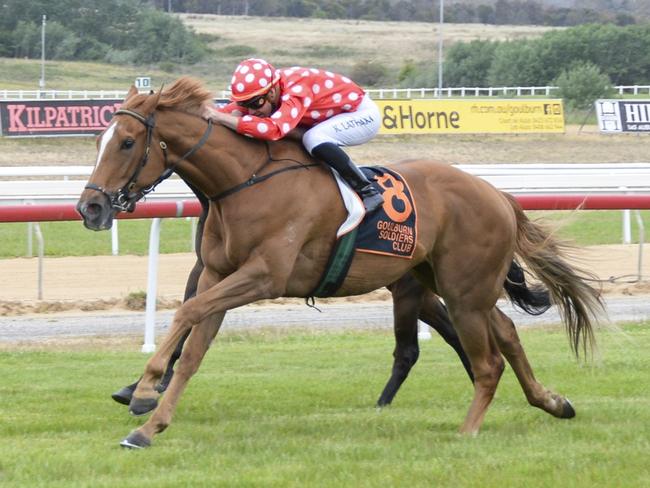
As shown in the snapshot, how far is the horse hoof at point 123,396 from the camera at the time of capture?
6289mm

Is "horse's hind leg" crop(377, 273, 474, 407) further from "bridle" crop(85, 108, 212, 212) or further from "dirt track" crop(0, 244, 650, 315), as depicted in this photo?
"dirt track" crop(0, 244, 650, 315)

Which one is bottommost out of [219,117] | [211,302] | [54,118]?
[54,118]

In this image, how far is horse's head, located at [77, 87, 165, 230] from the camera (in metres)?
5.36

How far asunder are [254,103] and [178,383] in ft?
4.66

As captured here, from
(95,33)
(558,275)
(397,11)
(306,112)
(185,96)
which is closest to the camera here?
(185,96)

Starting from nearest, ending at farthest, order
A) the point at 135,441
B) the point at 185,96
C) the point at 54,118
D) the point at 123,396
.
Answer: the point at 135,441, the point at 185,96, the point at 123,396, the point at 54,118

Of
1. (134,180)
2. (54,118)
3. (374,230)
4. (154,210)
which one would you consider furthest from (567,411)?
(54,118)

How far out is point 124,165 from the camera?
5.45 m

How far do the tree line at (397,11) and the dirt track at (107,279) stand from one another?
333ft

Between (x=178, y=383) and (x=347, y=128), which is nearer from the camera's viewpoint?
(x=178, y=383)

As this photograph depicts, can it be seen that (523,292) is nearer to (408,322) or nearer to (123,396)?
(408,322)

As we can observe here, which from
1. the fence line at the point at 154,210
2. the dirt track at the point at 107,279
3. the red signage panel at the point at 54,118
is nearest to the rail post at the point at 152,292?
the fence line at the point at 154,210

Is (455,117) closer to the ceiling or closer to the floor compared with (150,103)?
closer to the floor

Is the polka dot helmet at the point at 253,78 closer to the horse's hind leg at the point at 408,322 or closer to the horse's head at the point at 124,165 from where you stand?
the horse's head at the point at 124,165
